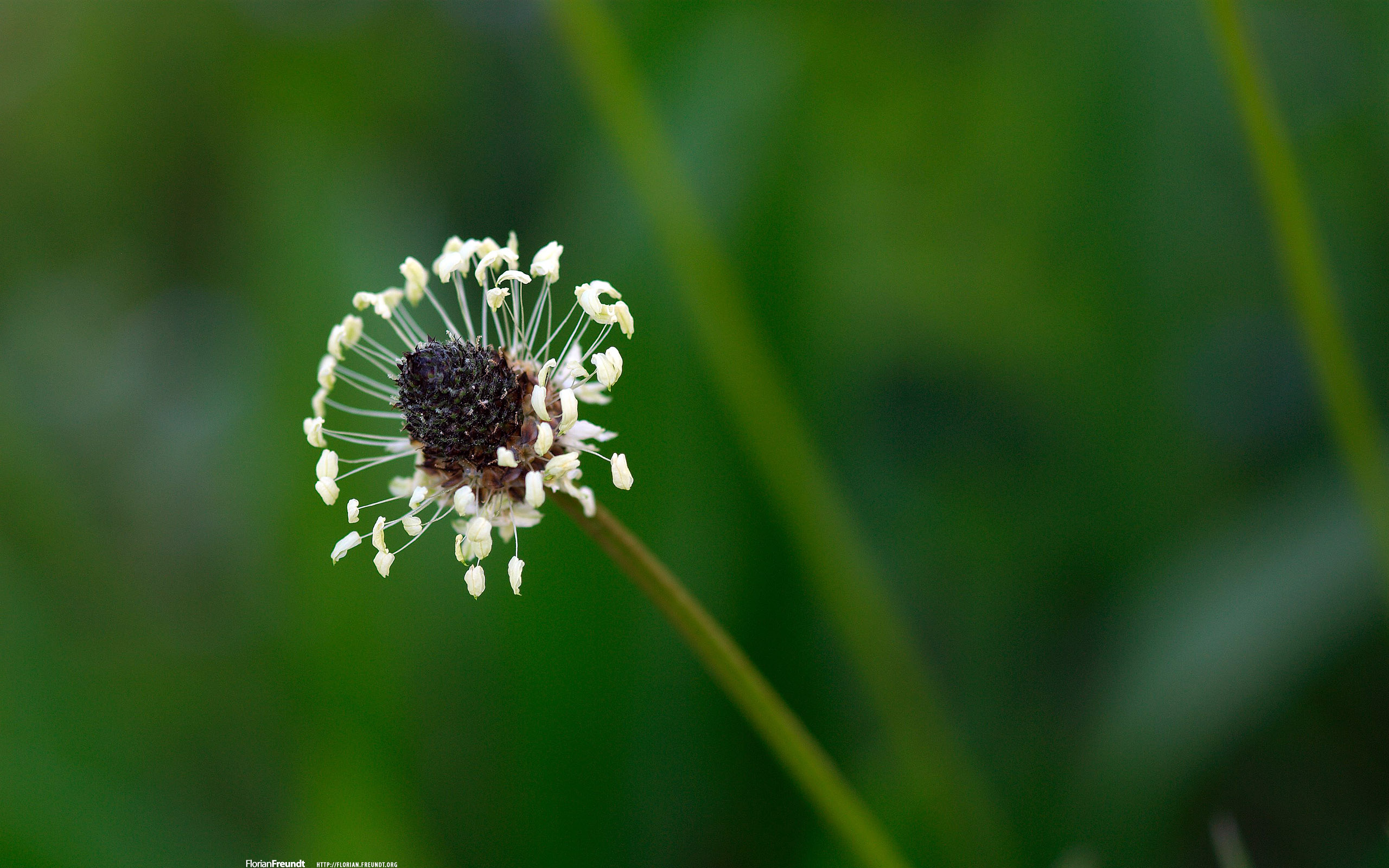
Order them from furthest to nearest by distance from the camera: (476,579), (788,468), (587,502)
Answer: (788,468)
(476,579)
(587,502)

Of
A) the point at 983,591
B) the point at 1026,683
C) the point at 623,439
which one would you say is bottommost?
the point at 1026,683

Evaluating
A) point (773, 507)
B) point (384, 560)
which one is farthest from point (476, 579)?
point (773, 507)

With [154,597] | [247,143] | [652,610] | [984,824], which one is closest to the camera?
[984,824]

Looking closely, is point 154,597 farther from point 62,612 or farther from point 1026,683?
point 1026,683

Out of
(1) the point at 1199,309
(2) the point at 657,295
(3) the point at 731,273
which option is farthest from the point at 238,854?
(1) the point at 1199,309

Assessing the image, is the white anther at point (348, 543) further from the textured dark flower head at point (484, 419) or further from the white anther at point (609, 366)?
the white anther at point (609, 366)

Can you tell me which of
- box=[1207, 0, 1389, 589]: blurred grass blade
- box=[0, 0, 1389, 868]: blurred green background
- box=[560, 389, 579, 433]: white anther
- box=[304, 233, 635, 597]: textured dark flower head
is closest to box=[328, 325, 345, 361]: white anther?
box=[304, 233, 635, 597]: textured dark flower head

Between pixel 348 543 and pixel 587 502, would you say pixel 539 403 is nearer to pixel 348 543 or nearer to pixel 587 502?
pixel 587 502

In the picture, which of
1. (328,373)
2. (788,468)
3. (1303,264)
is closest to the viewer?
(328,373)
